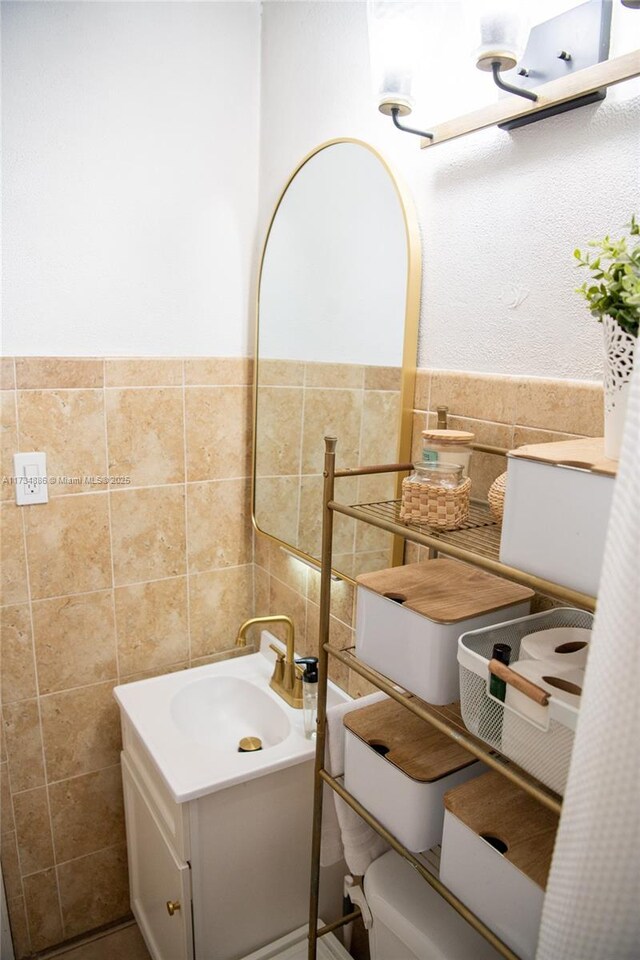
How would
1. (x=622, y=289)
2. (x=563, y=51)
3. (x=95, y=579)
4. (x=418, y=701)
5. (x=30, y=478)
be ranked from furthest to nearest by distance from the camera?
(x=95, y=579) → (x=30, y=478) → (x=418, y=701) → (x=563, y=51) → (x=622, y=289)

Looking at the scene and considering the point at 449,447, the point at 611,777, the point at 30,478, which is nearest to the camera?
the point at 611,777

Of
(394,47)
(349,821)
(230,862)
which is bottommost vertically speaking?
(230,862)

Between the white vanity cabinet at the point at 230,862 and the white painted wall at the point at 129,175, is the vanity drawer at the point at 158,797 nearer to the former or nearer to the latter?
the white vanity cabinet at the point at 230,862

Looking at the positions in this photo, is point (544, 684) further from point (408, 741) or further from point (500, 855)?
point (408, 741)

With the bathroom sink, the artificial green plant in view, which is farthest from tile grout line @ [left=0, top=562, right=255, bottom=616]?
the artificial green plant

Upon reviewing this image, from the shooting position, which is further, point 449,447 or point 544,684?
point 449,447

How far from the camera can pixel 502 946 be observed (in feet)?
2.54

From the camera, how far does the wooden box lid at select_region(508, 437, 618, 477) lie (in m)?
0.63

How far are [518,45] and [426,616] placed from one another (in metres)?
0.77

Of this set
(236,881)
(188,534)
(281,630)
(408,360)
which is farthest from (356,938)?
(408,360)

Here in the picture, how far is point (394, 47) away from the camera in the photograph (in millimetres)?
1025

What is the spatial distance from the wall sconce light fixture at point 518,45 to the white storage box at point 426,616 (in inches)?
27.5

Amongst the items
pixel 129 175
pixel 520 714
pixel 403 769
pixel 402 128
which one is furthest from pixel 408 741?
pixel 129 175

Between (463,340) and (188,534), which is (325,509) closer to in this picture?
(463,340)
